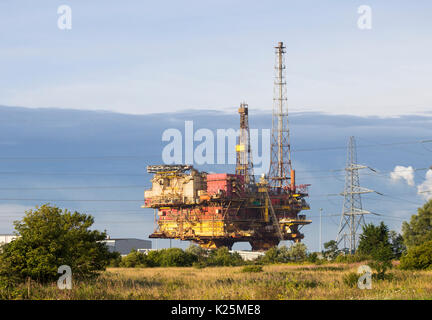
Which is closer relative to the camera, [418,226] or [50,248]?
[50,248]

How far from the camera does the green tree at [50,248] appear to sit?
37.2 meters

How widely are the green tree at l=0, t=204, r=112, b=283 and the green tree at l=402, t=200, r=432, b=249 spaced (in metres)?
63.7

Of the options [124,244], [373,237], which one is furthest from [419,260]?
[124,244]

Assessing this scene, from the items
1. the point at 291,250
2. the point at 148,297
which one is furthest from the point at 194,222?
the point at 148,297

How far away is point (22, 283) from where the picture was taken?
3653 centimetres

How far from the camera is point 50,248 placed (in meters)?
37.9

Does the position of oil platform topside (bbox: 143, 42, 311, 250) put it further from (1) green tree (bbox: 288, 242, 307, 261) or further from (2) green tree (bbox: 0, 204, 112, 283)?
(2) green tree (bbox: 0, 204, 112, 283)

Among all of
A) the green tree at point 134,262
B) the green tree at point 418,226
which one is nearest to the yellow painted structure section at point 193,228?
the green tree at point 418,226

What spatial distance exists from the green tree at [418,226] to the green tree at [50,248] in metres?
63.7

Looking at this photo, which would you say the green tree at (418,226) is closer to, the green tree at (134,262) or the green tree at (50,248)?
the green tree at (134,262)

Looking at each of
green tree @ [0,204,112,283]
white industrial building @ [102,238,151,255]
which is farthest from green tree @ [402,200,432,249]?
white industrial building @ [102,238,151,255]

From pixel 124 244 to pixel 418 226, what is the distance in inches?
3002

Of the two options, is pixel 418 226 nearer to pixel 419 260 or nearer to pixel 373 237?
pixel 373 237

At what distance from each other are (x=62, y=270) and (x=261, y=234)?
110 m
